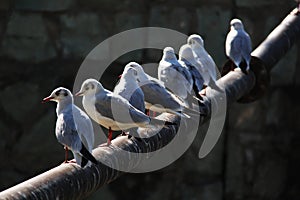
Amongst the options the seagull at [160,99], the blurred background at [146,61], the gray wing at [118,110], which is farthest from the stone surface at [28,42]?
the gray wing at [118,110]

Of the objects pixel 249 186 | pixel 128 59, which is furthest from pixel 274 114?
pixel 128 59

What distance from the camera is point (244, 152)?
6.95 m

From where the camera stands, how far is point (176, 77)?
465 cm

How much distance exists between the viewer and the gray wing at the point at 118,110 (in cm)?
373

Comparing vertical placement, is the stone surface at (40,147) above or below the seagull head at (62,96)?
below

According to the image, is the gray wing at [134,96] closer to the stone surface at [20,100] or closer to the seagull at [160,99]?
the seagull at [160,99]

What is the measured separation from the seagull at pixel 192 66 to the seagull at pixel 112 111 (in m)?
0.61

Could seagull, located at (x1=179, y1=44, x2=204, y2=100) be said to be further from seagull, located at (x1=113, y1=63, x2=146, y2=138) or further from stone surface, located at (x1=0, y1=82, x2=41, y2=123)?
stone surface, located at (x1=0, y1=82, x2=41, y2=123)

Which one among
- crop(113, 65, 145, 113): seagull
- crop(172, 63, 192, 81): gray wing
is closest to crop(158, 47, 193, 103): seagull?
crop(172, 63, 192, 81): gray wing

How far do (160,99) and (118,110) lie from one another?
402 millimetres

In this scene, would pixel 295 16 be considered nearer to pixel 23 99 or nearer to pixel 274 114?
pixel 274 114

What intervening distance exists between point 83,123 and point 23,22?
3.29m

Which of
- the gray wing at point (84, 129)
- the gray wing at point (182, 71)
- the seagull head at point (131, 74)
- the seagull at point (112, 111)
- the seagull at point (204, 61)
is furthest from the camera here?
the seagull at point (204, 61)

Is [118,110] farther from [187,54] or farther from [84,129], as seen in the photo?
[187,54]
